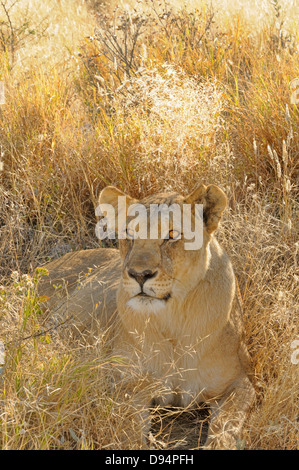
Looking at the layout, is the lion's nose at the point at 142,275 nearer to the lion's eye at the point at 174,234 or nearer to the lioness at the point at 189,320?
the lioness at the point at 189,320

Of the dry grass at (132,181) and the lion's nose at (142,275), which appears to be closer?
the lion's nose at (142,275)

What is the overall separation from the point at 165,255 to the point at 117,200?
0.54 metres

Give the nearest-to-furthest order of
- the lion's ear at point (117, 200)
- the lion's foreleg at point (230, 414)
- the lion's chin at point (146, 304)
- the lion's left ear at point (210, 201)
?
the lion's foreleg at point (230, 414)
the lion's chin at point (146, 304)
the lion's left ear at point (210, 201)
the lion's ear at point (117, 200)

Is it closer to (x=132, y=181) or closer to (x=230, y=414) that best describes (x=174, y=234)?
(x=230, y=414)

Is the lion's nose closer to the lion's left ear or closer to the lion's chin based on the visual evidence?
the lion's chin

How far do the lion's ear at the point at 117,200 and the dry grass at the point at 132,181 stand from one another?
0.55 m

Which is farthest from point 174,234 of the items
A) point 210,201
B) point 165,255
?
point 210,201

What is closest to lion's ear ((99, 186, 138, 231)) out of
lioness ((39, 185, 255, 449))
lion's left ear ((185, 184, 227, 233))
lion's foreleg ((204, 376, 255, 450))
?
lioness ((39, 185, 255, 449))

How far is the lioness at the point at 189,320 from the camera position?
3.32 metres

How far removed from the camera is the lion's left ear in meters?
3.41

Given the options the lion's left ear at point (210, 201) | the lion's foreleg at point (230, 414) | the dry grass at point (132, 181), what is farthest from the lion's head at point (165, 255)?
the lion's foreleg at point (230, 414)

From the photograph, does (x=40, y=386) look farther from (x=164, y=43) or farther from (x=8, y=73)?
(x=164, y=43)

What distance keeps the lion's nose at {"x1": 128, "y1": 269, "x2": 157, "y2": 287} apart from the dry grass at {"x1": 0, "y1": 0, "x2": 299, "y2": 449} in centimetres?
47

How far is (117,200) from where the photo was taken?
12.2 ft
